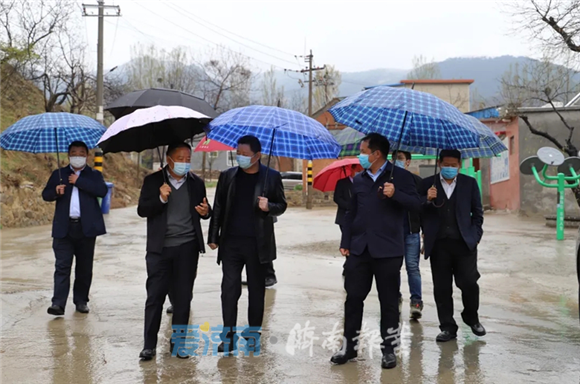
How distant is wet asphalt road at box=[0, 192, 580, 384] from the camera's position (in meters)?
4.75

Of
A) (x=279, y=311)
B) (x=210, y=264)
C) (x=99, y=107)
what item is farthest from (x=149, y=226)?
(x=99, y=107)

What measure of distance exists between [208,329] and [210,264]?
451cm

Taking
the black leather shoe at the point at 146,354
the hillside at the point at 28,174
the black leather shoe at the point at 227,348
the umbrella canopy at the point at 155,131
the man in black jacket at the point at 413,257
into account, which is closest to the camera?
the black leather shoe at the point at 146,354

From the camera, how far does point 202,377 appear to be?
4.63m

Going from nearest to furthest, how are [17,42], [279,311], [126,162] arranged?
[279,311] < [17,42] < [126,162]

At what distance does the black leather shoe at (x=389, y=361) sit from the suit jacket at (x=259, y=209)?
123 cm

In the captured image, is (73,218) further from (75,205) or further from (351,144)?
(351,144)

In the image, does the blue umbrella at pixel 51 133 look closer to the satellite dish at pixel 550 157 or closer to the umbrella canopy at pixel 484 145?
the umbrella canopy at pixel 484 145

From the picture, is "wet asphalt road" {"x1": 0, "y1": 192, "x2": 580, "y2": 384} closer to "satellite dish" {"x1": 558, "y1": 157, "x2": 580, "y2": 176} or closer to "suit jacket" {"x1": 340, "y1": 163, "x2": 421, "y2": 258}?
"suit jacket" {"x1": 340, "y1": 163, "x2": 421, "y2": 258}

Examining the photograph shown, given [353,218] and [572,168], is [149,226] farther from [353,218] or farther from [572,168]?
[572,168]

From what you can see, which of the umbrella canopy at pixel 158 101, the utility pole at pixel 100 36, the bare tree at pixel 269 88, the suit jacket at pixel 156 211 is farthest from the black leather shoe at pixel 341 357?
the bare tree at pixel 269 88

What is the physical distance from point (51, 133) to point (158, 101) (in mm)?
1735

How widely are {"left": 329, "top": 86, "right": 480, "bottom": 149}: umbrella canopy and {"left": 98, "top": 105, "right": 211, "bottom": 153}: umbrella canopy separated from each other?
3.97ft

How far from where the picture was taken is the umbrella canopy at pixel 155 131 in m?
5.16
